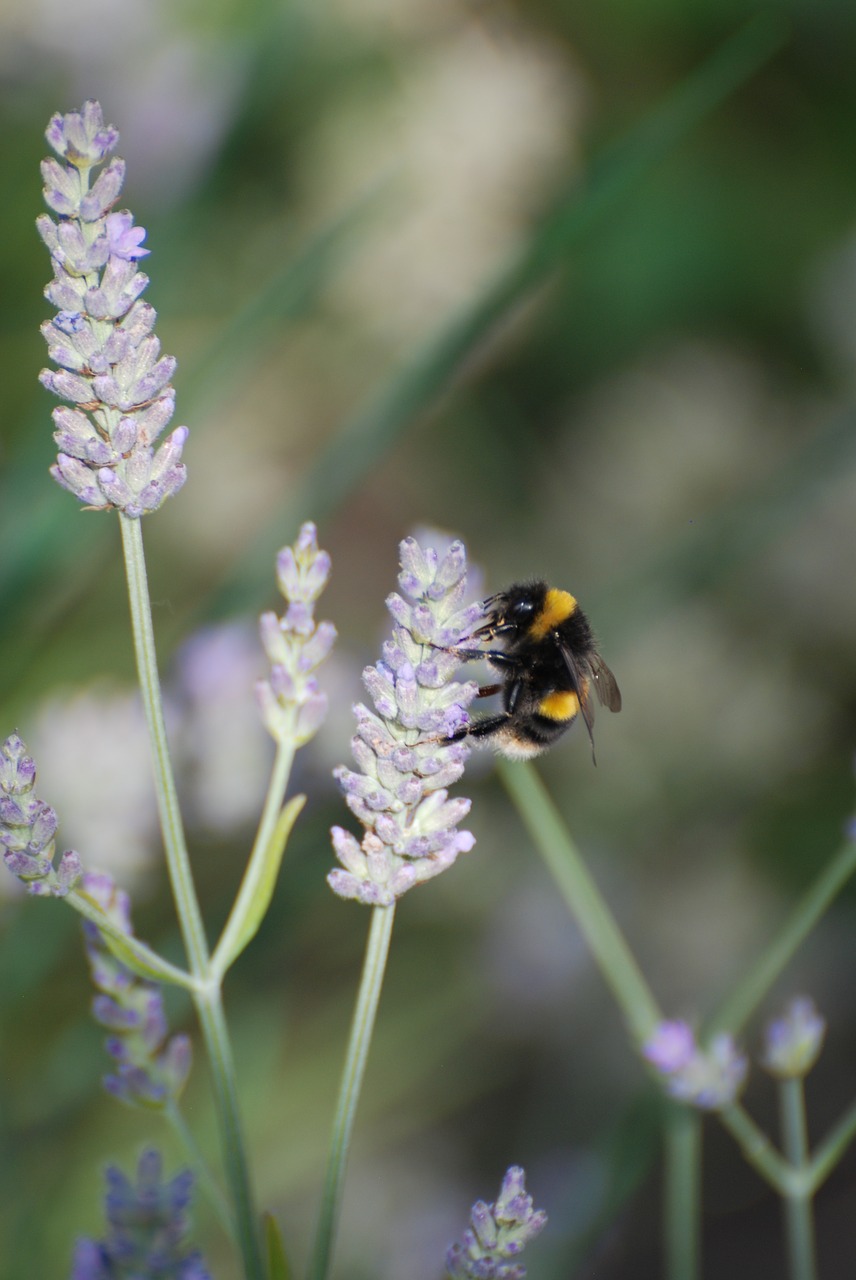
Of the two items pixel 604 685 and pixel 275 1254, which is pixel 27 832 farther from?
pixel 604 685

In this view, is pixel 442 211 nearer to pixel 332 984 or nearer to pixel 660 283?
pixel 660 283

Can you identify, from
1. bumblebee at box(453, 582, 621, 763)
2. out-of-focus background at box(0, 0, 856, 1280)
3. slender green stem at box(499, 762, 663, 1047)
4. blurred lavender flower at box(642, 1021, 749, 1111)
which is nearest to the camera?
blurred lavender flower at box(642, 1021, 749, 1111)

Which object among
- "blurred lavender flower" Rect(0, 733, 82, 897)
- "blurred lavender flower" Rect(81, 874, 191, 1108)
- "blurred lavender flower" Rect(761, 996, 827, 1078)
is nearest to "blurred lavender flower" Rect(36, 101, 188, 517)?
"blurred lavender flower" Rect(0, 733, 82, 897)

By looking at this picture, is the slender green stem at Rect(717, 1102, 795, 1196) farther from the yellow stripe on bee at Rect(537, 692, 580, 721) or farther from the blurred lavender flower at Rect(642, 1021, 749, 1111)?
the yellow stripe on bee at Rect(537, 692, 580, 721)

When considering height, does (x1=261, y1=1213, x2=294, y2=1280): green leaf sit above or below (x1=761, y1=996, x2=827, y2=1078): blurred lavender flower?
above

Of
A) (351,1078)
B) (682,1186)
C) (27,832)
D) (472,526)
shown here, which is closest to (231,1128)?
(351,1078)

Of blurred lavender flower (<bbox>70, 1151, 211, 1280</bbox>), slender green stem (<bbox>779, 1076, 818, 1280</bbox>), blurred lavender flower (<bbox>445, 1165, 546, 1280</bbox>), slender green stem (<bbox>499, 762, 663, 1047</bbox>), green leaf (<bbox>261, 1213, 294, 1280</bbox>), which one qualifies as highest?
slender green stem (<bbox>499, 762, 663, 1047</bbox>)

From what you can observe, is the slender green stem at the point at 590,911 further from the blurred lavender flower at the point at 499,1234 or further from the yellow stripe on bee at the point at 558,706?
the blurred lavender flower at the point at 499,1234

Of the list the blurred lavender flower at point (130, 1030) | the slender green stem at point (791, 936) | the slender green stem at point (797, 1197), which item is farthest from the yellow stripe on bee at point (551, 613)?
the blurred lavender flower at point (130, 1030)
